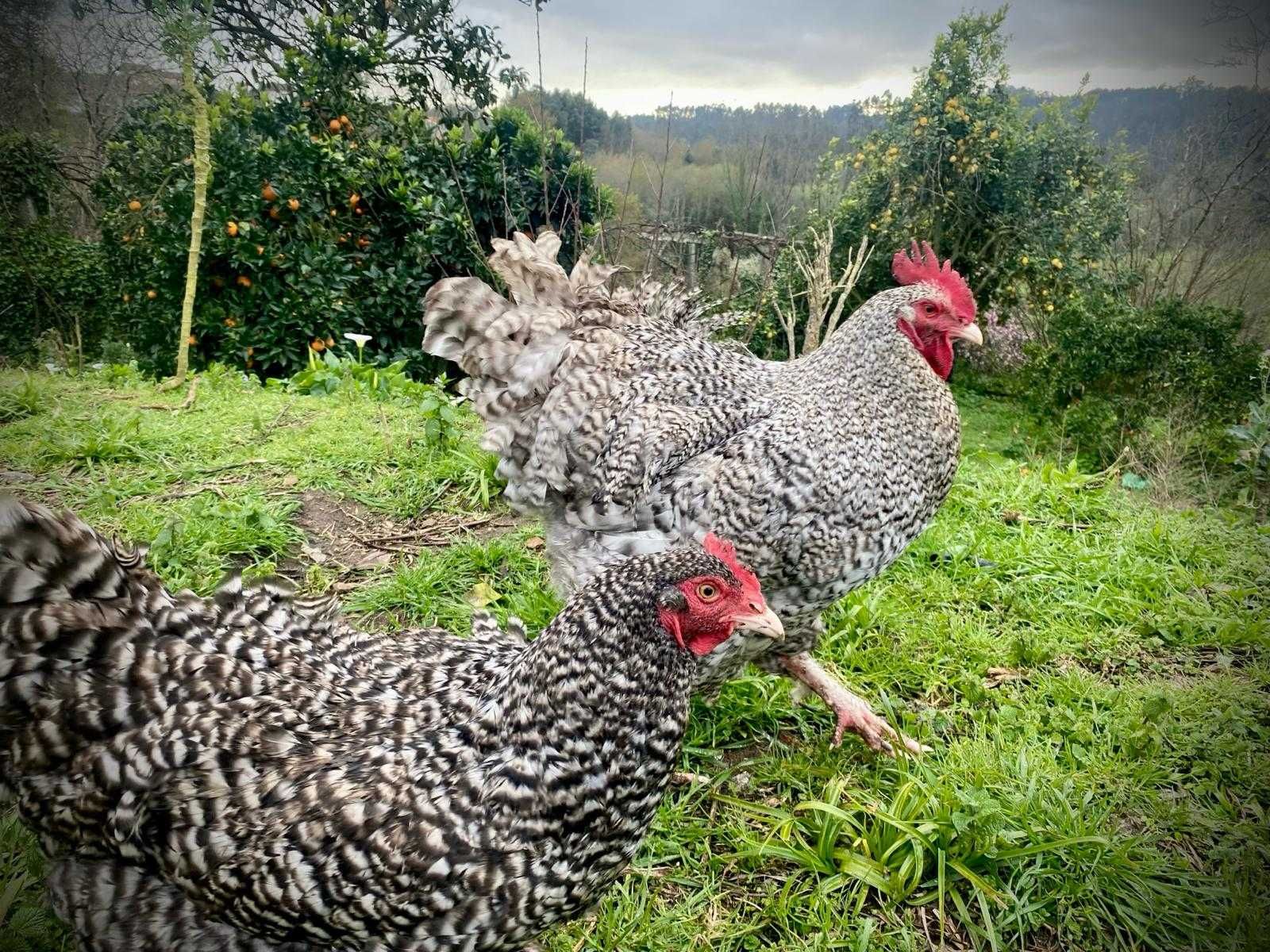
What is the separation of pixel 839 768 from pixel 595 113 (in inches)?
226

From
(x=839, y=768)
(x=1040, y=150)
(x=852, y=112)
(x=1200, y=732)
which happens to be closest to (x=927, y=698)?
(x=839, y=768)

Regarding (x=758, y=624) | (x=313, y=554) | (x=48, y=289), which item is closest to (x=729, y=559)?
(x=758, y=624)

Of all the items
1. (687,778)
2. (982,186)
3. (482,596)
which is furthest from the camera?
(982,186)

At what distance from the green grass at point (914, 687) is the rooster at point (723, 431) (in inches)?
15.6

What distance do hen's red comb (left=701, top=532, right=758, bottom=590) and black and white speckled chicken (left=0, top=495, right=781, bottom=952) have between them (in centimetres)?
2

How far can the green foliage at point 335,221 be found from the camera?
5.95 meters

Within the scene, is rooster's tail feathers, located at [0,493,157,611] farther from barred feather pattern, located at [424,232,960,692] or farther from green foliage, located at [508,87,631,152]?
green foliage, located at [508,87,631,152]

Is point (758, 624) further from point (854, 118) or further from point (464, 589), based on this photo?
point (854, 118)

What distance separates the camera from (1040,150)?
371 inches

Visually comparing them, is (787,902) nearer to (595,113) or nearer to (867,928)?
(867,928)

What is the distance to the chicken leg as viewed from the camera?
9.45ft

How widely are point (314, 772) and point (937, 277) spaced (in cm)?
328

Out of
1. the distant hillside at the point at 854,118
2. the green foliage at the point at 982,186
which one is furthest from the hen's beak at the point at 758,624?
the green foliage at the point at 982,186

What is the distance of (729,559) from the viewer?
6.62 ft
